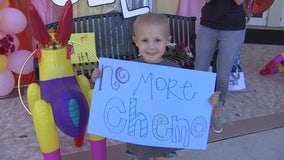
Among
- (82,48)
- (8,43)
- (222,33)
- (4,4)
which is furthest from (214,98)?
Answer: (4,4)

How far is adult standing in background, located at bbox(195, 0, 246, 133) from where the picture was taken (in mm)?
2641

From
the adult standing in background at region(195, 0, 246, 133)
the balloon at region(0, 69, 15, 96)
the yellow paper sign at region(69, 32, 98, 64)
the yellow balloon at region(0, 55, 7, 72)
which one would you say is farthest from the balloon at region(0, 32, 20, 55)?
the adult standing in background at region(195, 0, 246, 133)

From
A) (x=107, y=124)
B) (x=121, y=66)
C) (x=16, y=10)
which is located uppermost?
(x=16, y=10)

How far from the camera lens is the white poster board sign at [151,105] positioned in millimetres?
1794

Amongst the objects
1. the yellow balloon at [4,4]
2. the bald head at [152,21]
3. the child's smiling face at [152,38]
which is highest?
the yellow balloon at [4,4]

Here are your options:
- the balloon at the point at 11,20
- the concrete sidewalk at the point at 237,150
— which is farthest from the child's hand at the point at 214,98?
the balloon at the point at 11,20

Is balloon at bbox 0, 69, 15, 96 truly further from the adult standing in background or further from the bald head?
the bald head

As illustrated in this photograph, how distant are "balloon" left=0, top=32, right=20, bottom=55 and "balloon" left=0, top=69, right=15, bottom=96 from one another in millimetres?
211

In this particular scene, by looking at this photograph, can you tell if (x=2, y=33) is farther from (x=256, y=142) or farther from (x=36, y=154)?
(x=256, y=142)

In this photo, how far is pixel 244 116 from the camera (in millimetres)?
3342

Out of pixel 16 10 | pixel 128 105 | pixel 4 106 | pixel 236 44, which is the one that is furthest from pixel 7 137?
pixel 236 44

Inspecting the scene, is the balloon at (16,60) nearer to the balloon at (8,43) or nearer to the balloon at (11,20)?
the balloon at (8,43)

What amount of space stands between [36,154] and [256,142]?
1775 mm

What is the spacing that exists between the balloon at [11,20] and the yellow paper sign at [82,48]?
1.73 feet
